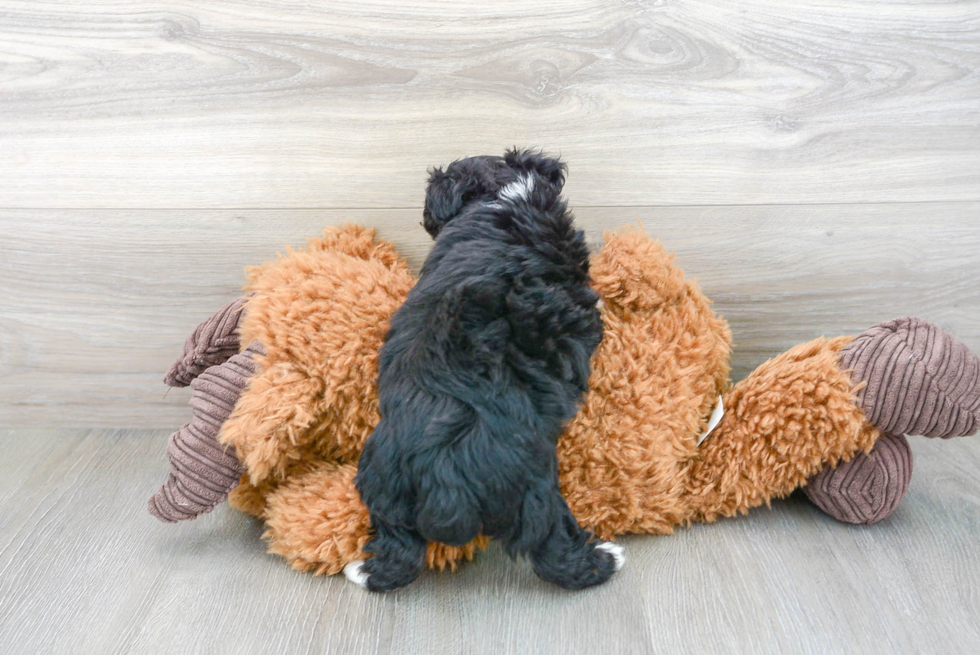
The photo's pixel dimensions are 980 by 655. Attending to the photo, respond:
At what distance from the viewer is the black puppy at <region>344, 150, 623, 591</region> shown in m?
0.73

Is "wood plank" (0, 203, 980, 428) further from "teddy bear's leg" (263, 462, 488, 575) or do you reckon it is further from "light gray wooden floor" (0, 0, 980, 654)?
"teddy bear's leg" (263, 462, 488, 575)

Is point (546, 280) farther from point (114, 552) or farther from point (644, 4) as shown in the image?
point (114, 552)

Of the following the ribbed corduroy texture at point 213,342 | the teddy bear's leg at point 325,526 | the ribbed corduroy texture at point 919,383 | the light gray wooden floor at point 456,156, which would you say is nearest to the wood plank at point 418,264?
the light gray wooden floor at point 456,156

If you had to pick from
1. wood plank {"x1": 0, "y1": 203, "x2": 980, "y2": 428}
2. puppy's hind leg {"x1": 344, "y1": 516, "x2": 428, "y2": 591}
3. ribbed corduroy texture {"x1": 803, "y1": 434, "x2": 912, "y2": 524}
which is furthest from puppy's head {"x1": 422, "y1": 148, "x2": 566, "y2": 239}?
ribbed corduroy texture {"x1": 803, "y1": 434, "x2": 912, "y2": 524}

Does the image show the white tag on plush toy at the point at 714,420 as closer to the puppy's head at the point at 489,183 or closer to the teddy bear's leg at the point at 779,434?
the teddy bear's leg at the point at 779,434

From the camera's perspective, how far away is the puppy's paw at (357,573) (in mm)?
797

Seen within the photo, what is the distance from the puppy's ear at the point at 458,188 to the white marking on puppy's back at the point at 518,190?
0.01 metres

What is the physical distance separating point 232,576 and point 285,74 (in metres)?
0.66

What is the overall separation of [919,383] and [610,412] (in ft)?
1.14

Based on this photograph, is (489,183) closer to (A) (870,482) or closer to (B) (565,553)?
(B) (565,553)

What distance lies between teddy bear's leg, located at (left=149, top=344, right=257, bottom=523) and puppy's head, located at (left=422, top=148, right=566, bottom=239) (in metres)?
0.27

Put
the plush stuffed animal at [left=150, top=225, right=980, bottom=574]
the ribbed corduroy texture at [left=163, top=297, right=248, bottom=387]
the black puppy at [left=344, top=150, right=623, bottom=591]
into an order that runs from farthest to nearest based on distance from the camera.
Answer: the ribbed corduroy texture at [left=163, top=297, right=248, bottom=387], the plush stuffed animal at [left=150, top=225, right=980, bottom=574], the black puppy at [left=344, top=150, right=623, bottom=591]

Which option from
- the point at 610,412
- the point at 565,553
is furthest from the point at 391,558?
the point at 610,412

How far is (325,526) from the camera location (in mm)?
815
